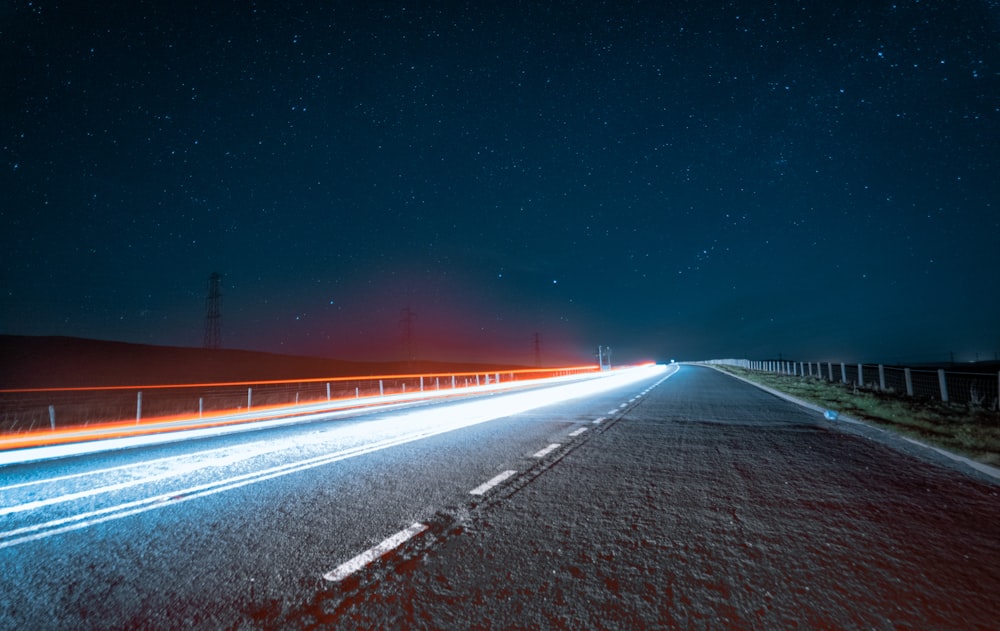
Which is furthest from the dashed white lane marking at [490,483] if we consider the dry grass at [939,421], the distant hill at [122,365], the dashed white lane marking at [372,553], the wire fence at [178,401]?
the distant hill at [122,365]

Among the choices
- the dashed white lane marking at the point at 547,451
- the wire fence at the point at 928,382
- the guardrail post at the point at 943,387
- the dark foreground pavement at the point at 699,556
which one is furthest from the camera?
the guardrail post at the point at 943,387

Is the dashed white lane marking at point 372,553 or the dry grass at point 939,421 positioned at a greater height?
the dashed white lane marking at point 372,553

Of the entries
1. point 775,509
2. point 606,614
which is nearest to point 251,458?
point 606,614

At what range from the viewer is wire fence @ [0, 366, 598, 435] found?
17913 mm

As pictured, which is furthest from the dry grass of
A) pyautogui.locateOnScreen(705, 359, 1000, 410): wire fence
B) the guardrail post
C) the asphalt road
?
the asphalt road

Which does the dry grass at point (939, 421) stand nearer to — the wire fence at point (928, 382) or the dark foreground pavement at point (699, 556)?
the wire fence at point (928, 382)

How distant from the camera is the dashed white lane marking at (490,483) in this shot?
509 centimetres

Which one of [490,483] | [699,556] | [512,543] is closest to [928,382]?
[490,483]

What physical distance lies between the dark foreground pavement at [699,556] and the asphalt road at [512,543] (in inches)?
0.7

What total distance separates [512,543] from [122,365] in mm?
93158

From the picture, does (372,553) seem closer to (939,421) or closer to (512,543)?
(512,543)

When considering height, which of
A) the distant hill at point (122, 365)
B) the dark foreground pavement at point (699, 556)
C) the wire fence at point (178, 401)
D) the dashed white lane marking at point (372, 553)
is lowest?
the wire fence at point (178, 401)

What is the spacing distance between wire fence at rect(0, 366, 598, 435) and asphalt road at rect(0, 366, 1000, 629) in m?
11.8

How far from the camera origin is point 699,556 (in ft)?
10.9
